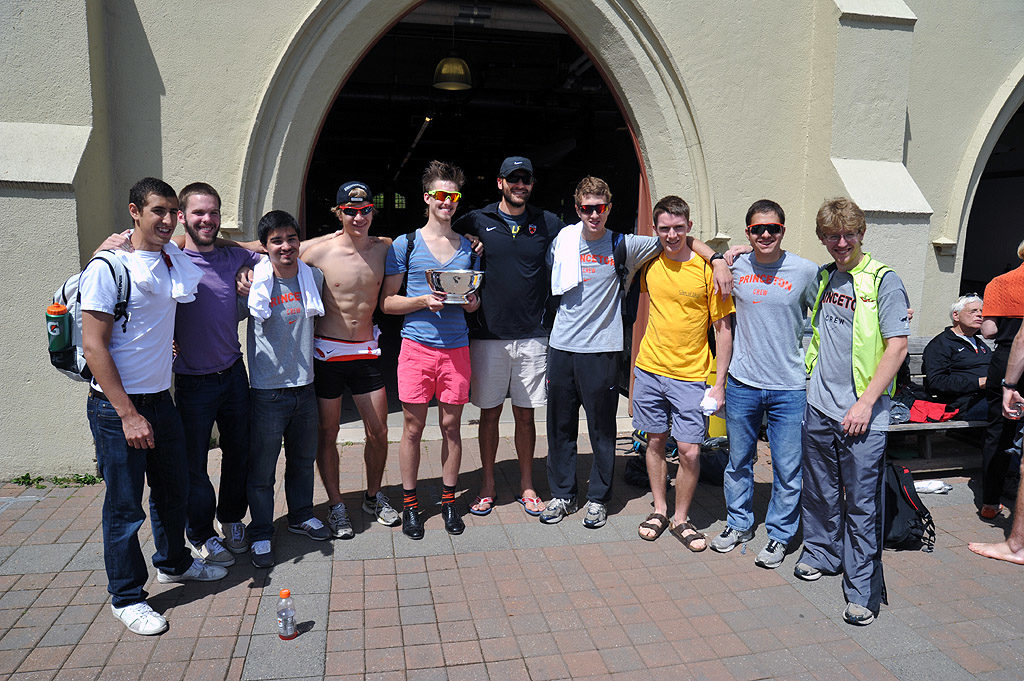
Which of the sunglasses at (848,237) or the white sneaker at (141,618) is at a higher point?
the sunglasses at (848,237)

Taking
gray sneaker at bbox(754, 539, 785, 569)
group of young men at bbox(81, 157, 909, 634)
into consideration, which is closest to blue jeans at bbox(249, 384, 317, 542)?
group of young men at bbox(81, 157, 909, 634)

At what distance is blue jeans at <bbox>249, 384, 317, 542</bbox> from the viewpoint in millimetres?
3842

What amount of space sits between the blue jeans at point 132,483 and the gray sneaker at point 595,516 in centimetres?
238

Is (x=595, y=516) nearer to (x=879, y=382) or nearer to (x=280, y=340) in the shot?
(x=879, y=382)

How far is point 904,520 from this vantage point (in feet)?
13.8

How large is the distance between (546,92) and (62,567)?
9830 millimetres

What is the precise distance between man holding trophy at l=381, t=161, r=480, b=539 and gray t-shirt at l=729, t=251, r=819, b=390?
1.63 m

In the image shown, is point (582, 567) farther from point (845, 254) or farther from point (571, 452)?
point (845, 254)

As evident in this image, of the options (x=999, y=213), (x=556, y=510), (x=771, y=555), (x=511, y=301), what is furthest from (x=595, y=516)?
(x=999, y=213)

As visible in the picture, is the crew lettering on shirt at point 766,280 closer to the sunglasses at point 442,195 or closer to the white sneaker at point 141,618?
the sunglasses at point 442,195

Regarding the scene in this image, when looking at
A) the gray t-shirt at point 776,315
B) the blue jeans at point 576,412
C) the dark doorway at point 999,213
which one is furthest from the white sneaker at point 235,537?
the dark doorway at point 999,213

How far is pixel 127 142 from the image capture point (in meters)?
5.30

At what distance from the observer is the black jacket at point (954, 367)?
17.7 ft

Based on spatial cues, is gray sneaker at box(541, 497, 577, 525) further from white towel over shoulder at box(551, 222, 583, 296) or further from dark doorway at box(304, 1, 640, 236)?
dark doorway at box(304, 1, 640, 236)
